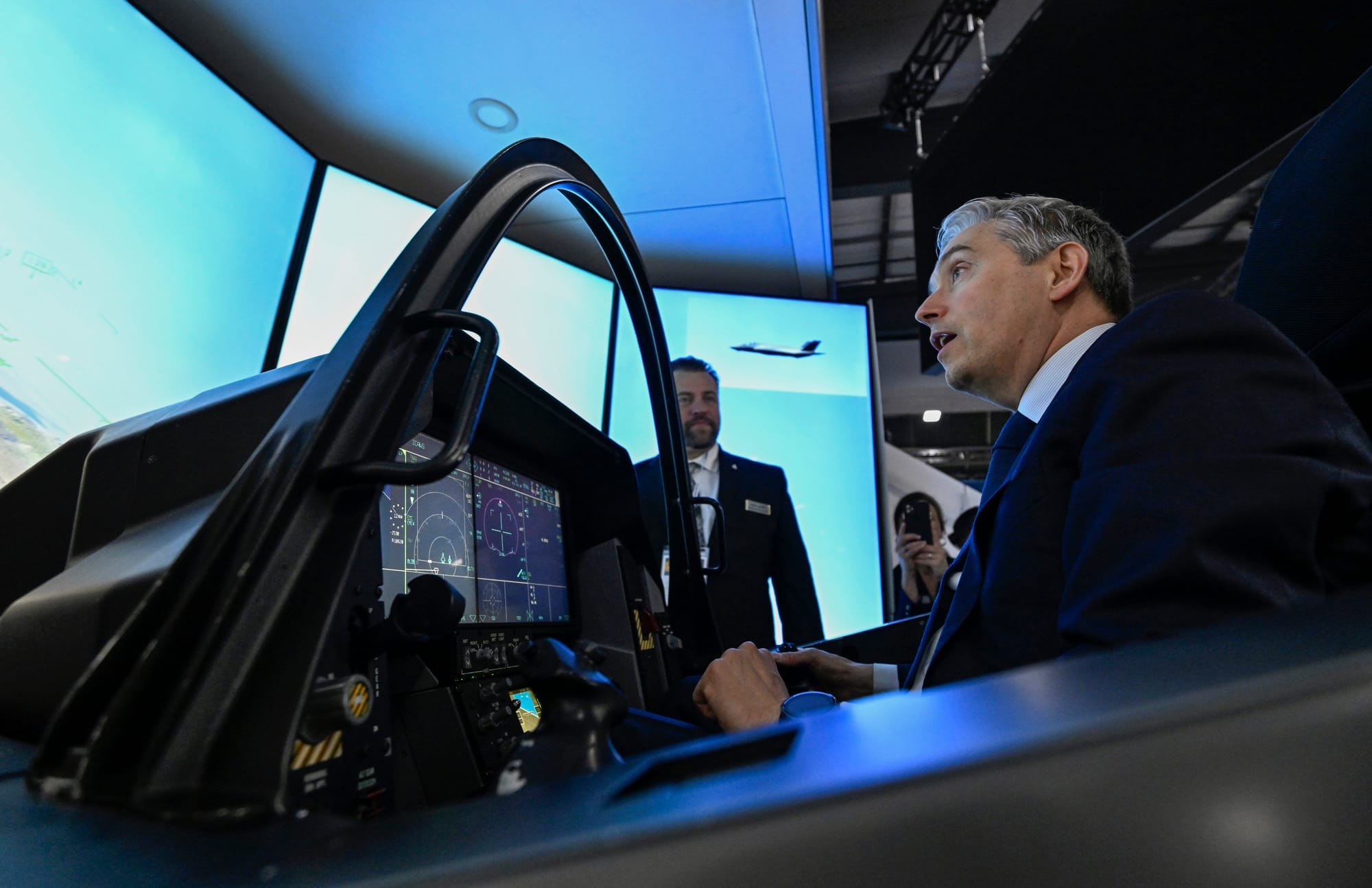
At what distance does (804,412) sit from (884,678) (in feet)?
9.47

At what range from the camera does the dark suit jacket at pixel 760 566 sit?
10.6 feet

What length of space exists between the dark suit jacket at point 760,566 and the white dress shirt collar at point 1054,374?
2026 millimetres

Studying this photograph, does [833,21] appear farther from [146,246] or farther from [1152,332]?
[1152,332]

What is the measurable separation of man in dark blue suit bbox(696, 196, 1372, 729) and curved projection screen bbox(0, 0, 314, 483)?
188 centimetres

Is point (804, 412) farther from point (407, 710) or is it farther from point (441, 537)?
point (407, 710)

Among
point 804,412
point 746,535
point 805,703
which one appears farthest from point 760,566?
point 805,703

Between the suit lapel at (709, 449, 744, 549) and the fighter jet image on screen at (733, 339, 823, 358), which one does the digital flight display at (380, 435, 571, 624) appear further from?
the fighter jet image on screen at (733, 339, 823, 358)

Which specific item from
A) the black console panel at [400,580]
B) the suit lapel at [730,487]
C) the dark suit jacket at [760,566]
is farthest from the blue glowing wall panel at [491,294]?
the black console panel at [400,580]

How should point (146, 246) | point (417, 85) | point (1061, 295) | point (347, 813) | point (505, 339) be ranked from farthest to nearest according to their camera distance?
point (505, 339) < point (417, 85) < point (146, 246) < point (1061, 295) < point (347, 813)

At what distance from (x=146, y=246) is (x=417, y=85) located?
1.35 m

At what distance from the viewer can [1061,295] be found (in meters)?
1.36

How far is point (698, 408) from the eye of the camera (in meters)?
3.55

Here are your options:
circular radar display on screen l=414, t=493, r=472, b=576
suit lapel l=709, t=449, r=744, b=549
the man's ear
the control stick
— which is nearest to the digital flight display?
circular radar display on screen l=414, t=493, r=472, b=576

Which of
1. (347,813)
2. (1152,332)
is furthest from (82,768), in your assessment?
(1152,332)
